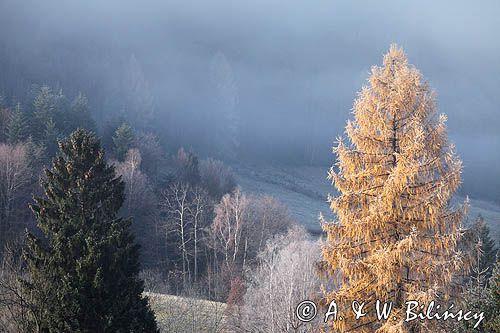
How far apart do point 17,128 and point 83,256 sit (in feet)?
143

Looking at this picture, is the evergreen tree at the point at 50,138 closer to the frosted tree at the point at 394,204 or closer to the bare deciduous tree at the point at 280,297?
the bare deciduous tree at the point at 280,297

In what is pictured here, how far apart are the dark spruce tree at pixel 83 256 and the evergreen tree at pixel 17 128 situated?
129 ft

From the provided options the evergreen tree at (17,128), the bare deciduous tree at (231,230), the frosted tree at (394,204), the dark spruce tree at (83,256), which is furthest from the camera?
the evergreen tree at (17,128)

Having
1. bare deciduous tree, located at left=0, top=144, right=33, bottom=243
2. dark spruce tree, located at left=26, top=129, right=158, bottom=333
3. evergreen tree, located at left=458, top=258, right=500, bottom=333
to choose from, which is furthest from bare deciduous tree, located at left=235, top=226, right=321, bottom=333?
bare deciduous tree, located at left=0, top=144, right=33, bottom=243

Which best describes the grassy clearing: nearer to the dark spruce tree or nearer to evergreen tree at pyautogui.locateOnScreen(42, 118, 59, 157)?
the dark spruce tree

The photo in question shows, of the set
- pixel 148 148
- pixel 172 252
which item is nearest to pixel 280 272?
pixel 172 252

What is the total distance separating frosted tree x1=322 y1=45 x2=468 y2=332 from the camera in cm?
1198

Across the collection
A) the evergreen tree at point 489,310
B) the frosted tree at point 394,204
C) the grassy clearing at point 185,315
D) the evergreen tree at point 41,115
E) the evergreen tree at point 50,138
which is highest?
the evergreen tree at point 41,115

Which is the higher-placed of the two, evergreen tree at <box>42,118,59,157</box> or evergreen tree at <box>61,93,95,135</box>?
evergreen tree at <box>61,93,95,135</box>

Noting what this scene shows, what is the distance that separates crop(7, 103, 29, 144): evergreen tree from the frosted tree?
156ft

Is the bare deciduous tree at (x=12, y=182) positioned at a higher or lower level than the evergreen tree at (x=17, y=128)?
lower

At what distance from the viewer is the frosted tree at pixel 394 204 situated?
12.0m

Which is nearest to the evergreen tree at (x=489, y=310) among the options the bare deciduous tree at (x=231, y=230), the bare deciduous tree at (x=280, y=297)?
the bare deciduous tree at (x=280, y=297)

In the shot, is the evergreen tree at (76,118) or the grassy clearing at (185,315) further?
the evergreen tree at (76,118)
